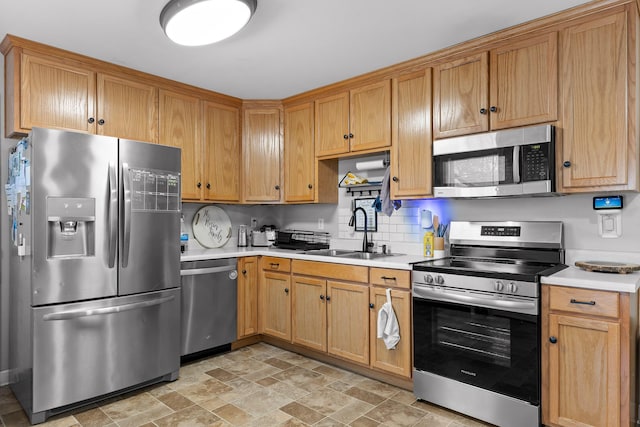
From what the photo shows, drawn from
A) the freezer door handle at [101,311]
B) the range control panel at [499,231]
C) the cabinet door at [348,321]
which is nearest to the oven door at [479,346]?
the cabinet door at [348,321]

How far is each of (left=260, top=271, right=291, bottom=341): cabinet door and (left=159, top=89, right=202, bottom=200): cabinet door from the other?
1.03m

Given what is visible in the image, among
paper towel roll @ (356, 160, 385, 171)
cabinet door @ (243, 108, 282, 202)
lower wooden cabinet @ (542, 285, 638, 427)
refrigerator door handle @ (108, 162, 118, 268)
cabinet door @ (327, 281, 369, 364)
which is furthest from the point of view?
cabinet door @ (243, 108, 282, 202)

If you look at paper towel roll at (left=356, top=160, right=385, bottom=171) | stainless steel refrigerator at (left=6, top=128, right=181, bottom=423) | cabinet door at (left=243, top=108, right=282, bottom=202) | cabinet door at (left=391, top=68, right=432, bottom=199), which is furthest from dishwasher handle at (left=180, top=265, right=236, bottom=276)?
cabinet door at (left=391, top=68, right=432, bottom=199)

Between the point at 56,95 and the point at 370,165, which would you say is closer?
the point at 56,95

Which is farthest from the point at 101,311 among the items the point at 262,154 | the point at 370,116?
the point at 370,116

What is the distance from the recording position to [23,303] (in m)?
2.51

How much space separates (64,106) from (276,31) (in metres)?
1.62

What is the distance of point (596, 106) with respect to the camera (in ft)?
7.45

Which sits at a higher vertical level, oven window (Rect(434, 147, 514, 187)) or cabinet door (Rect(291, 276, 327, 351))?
oven window (Rect(434, 147, 514, 187))

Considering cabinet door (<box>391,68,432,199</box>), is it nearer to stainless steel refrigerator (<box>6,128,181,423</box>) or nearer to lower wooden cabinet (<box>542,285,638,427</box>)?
lower wooden cabinet (<box>542,285,638,427</box>)

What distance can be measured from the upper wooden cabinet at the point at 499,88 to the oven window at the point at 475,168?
17 centimetres

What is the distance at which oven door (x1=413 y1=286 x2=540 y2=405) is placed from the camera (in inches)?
85.0

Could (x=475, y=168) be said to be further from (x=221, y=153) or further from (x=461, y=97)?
(x=221, y=153)

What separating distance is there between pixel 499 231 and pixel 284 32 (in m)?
1.99
